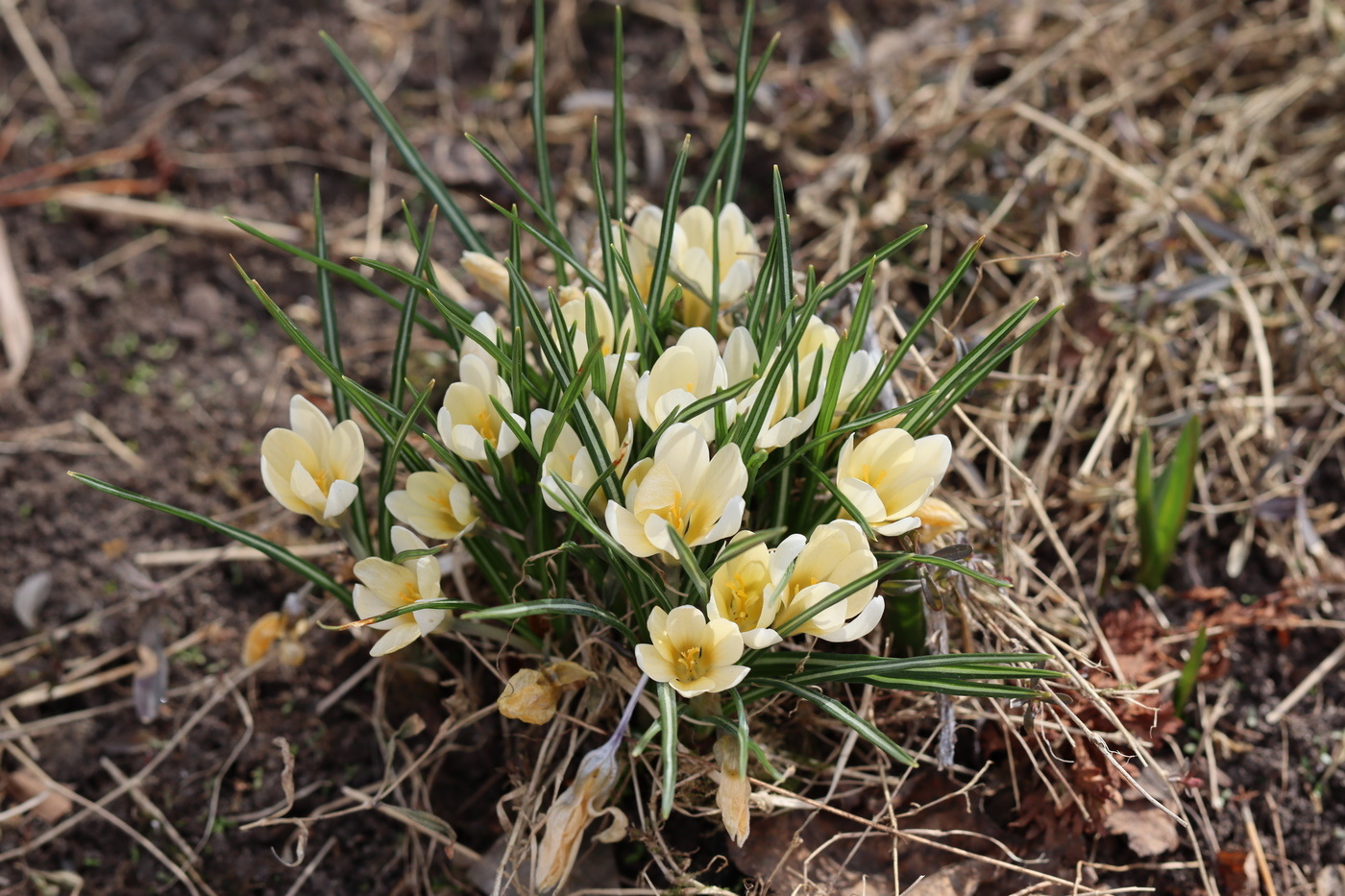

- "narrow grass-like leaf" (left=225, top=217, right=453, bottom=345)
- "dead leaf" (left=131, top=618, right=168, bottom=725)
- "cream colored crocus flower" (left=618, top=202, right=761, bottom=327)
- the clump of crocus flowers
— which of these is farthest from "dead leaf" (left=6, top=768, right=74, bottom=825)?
"cream colored crocus flower" (left=618, top=202, right=761, bottom=327)

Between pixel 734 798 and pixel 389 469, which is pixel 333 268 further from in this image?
pixel 734 798

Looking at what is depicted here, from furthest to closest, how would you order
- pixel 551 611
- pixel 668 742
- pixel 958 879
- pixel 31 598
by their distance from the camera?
1. pixel 31 598
2. pixel 958 879
3. pixel 551 611
4. pixel 668 742

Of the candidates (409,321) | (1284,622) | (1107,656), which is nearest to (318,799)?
(409,321)

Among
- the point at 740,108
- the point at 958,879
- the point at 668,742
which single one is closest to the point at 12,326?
the point at 740,108

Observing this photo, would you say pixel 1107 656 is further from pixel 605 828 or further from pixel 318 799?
pixel 318 799

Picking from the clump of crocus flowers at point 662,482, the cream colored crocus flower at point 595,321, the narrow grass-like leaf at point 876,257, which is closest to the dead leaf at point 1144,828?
the clump of crocus flowers at point 662,482

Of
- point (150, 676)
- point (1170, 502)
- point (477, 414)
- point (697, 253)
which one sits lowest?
point (150, 676)

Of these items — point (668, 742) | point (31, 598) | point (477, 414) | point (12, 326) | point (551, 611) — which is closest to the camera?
point (668, 742)
